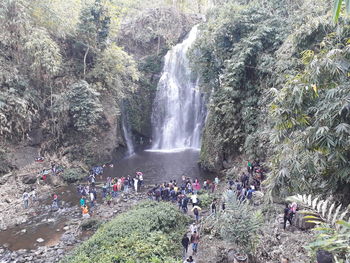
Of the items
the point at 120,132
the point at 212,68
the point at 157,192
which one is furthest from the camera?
the point at 120,132

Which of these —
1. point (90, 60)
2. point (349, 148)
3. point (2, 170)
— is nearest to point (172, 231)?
point (349, 148)

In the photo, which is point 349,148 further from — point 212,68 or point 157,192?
Answer: point 212,68

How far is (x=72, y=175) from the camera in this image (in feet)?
64.8

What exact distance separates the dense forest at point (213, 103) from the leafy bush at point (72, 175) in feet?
0.30

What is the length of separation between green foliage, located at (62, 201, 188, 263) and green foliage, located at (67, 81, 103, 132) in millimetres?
11285

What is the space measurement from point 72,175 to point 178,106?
45.5ft

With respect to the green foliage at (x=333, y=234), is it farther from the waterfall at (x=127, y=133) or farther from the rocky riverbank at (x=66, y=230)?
the waterfall at (x=127, y=133)

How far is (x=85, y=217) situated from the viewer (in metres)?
14.3

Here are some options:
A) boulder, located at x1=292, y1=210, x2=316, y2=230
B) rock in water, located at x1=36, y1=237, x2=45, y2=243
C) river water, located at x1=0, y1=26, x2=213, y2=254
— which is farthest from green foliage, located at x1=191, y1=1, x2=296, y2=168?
rock in water, located at x1=36, y1=237, x2=45, y2=243

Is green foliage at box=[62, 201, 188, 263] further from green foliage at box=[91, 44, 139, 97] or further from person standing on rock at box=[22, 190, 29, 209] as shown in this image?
green foliage at box=[91, 44, 139, 97]

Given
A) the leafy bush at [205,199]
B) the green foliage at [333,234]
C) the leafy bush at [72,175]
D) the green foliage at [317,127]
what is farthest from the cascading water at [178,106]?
the green foliage at [333,234]

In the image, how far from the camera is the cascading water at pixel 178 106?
28719mm

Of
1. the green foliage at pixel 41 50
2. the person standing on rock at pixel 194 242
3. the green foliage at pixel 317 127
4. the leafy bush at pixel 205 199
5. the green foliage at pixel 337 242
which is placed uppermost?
the green foliage at pixel 41 50

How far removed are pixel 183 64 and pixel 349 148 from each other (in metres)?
26.0
